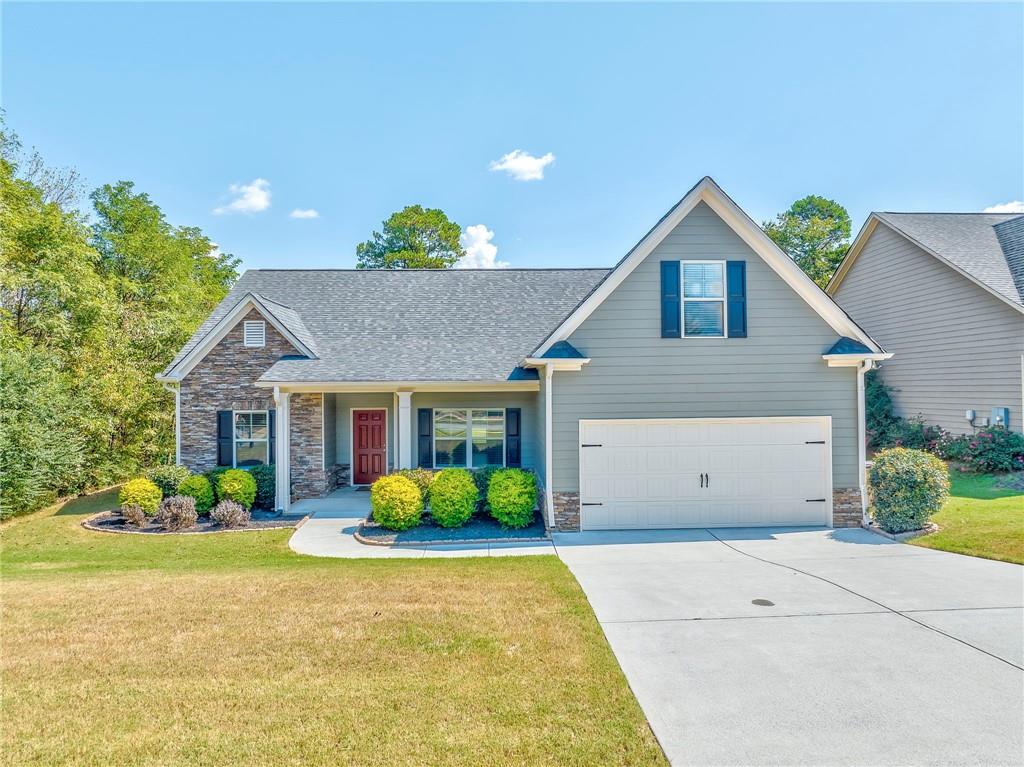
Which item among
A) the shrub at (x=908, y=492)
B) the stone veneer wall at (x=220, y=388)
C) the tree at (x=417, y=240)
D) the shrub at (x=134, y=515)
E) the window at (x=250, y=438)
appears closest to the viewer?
the shrub at (x=908, y=492)

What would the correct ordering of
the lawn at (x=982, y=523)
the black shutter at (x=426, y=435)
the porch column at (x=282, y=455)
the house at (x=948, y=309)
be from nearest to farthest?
the lawn at (x=982, y=523) < the porch column at (x=282, y=455) < the black shutter at (x=426, y=435) < the house at (x=948, y=309)

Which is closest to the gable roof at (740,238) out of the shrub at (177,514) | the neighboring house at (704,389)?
the neighboring house at (704,389)

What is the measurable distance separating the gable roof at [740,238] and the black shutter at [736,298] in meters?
0.51

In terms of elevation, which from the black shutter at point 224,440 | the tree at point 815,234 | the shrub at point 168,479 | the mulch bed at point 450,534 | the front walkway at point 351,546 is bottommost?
the front walkway at point 351,546

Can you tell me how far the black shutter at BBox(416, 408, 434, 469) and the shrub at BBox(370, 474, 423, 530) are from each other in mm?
3266

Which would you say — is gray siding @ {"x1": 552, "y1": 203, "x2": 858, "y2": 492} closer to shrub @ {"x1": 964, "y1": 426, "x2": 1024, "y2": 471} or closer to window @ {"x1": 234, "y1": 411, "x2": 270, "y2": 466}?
shrub @ {"x1": 964, "y1": 426, "x2": 1024, "y2": 471}

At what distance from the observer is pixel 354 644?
5215 mm

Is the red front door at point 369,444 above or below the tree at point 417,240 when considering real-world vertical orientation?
below

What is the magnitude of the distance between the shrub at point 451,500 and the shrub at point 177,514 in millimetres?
5387

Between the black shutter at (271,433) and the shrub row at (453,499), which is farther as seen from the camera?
the black shutter at (271,433)

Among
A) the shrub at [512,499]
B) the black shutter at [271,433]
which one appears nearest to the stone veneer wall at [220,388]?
the black shutter at [271,433]

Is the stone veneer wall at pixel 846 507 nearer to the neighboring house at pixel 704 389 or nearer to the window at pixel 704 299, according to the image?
the neighboring house at pixel 704 389

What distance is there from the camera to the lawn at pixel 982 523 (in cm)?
849

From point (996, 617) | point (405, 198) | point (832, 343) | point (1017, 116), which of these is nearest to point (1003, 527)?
point (832, 343)
